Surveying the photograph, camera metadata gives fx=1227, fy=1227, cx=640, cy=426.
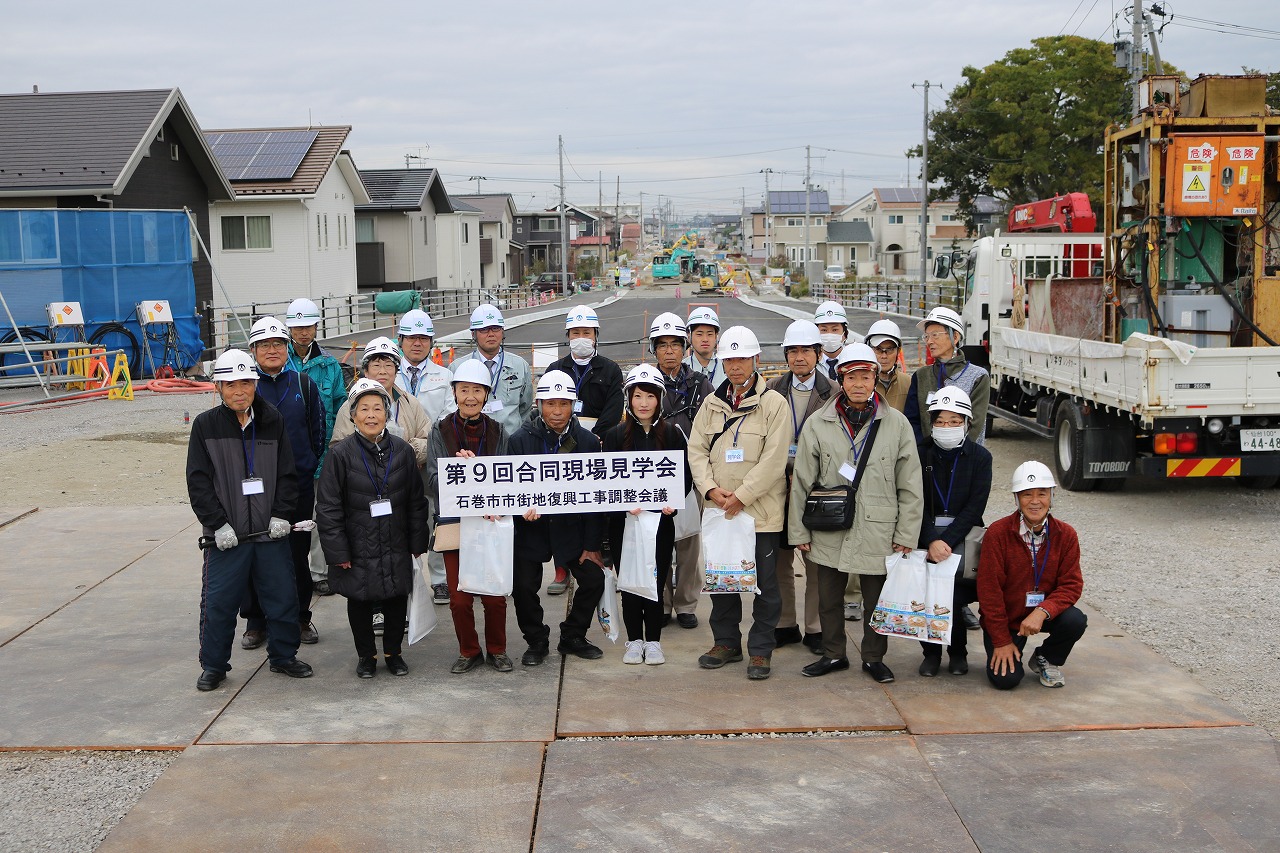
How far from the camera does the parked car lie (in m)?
43.7

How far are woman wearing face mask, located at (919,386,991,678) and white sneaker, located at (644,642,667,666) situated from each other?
1.53m

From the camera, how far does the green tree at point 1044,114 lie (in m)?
46.0

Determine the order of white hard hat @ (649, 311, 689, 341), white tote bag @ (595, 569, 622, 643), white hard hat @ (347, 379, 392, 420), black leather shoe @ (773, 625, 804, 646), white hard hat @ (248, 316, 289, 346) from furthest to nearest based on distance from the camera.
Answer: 1. white hard hat @ (649, 311, 689, 341)
2. black leather shoe @ (773, 625, 804, 646)
3. white hard hat @ (248, 316, 289, 346)
4. white tote bag @ (595, 569, 622, 643)
5. white hard hat @ (347, 379, 392, 420)

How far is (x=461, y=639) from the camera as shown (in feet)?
21.8

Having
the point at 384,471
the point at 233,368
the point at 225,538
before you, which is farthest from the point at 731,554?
the point at 233,368

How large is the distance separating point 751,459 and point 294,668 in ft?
8.76

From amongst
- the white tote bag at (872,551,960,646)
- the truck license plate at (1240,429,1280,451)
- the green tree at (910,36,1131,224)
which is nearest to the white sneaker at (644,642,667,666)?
the white tote bag at (872,551,960,646)

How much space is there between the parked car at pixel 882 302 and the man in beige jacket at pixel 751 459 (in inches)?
1441

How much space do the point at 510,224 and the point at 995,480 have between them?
232ft

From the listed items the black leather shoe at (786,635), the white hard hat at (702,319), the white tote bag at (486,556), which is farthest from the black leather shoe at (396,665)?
the white hard hat at (702,319)

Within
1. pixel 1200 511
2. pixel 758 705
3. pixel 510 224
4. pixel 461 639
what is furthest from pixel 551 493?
pixel 510 224

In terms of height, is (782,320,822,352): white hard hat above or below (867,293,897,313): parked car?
below

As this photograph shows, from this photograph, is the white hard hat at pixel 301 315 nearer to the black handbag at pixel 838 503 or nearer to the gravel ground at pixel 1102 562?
the gravel ground at pixel 1102 562

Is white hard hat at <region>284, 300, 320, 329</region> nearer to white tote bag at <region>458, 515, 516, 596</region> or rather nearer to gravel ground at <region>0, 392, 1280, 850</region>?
white tote bag at <region>458, 515, 516, 596</region>
